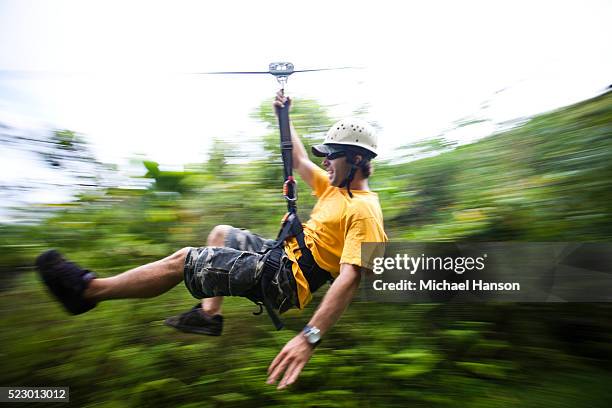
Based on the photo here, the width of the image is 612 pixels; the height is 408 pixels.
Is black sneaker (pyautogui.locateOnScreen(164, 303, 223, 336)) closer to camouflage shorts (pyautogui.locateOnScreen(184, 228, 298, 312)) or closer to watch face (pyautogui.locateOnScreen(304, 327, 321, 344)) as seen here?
camouflage shorts (pyautogui.locateOnScreen(184, 228, 298, 312))

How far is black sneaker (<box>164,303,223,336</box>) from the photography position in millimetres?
2410

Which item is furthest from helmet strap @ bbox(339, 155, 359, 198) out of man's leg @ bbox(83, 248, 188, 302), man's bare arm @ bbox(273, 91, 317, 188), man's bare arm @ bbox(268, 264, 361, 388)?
man's leg @ bbox(83, 248, 188, 302)

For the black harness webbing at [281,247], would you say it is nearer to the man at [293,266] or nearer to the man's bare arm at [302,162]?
the man at [293,266]

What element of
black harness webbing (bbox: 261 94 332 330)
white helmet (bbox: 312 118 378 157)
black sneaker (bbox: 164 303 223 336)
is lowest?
black sneaker (bbox: 164 303 223 336)

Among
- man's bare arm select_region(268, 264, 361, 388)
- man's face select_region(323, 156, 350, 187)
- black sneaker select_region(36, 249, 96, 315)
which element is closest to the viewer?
man's bare arm select_region(268, 264, 361, 388)

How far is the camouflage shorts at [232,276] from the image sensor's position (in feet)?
7.43

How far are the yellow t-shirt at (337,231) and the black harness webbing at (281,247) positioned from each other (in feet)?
0.08

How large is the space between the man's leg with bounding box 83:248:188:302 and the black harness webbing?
0.42m

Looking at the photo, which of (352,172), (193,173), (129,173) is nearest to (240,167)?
(193,173)

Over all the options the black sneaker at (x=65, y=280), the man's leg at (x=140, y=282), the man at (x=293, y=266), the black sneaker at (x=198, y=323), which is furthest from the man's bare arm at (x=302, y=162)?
the black sneaker at (x=65, y=280)

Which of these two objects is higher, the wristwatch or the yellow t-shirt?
the yellow t-shirt

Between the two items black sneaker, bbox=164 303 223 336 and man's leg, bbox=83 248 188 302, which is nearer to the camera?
man's leg, bbox=83 248 188 302

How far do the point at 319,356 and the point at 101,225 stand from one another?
56.6 inches

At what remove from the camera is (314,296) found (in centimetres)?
253
